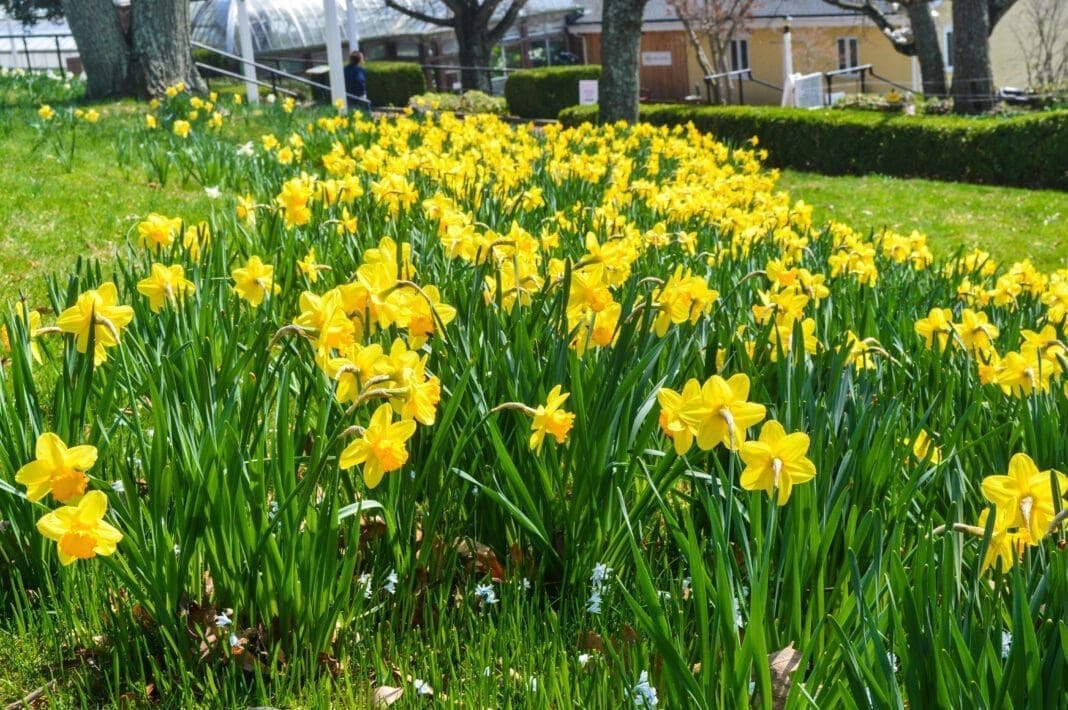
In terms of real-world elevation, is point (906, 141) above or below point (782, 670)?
above

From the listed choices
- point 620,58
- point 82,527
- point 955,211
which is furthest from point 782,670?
point 620,58

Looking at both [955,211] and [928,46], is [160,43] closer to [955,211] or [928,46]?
[955,211]

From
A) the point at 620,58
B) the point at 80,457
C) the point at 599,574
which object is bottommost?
the point at 599,574

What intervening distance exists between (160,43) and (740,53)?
29.8 meters

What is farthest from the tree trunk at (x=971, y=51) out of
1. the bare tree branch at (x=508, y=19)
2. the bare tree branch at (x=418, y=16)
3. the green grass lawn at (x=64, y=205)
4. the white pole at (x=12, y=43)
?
the white pole at (x=12, y=43)

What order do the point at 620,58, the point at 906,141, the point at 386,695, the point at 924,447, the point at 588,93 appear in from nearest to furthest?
the point at 386,695 → the point at 924,447 → the point at 620,58 → the point at 906,141 → the point at 588,93

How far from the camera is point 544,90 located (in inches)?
1160

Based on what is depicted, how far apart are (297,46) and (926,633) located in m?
42.6

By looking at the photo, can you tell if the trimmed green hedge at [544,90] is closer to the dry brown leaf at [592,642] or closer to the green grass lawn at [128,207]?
the green grass lawn at [128,207]

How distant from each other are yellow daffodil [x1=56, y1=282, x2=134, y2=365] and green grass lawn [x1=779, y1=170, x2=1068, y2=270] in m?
7.90

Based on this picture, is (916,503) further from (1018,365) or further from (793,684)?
(793,684)

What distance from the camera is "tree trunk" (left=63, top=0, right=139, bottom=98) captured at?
40.0ft

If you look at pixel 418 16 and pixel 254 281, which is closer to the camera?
pixel 254 281

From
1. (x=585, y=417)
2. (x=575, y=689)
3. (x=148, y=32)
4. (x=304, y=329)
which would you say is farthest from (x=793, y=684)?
(x=148, y=32)
